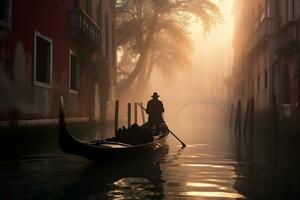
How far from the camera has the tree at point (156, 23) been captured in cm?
2625

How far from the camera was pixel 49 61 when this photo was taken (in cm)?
1340

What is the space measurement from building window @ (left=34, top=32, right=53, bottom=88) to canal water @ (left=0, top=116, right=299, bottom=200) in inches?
103

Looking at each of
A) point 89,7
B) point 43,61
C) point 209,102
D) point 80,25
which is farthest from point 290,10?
point 209,102

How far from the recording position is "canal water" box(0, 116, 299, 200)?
18.6 feet

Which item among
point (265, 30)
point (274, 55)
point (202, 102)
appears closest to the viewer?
point (274, 55)

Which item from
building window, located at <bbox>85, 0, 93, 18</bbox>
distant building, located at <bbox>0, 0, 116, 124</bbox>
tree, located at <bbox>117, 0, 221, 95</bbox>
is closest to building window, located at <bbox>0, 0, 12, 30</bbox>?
distant building, located at <bbox>0, 0, 116, 124</bbox>

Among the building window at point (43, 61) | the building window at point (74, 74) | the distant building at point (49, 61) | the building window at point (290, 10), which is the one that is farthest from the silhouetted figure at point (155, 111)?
the building window at point (290, 10)

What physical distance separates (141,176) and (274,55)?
1273 cm

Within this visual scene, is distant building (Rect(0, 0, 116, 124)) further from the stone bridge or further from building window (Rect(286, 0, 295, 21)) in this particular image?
the stone bridge

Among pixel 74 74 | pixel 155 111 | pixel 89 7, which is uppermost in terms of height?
pixel 89 7

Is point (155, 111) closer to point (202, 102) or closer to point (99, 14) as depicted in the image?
point (99, 14)

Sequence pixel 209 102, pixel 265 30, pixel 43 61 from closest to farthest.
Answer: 1. pixel 43 61
2. pixel 265 30
3. pixel 209 102

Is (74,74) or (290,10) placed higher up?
(290,10)

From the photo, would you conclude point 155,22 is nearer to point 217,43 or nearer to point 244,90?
point 244,90
